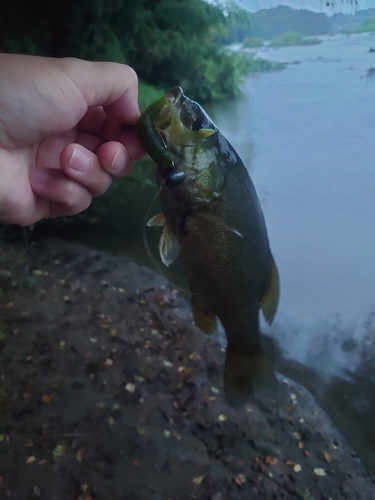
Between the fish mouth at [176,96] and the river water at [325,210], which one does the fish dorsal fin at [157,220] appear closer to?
the fish mouth at [176,96]

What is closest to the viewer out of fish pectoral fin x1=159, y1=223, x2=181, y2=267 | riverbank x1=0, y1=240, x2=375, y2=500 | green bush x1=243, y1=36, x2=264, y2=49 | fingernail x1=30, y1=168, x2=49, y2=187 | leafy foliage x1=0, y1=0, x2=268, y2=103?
fish pectoral fin x1=159, y1=223, x2=181, y2=267

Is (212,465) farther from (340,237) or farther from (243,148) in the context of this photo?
(243,148)

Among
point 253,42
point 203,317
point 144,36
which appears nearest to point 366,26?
point 253,42

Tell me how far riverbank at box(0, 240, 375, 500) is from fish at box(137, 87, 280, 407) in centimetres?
61

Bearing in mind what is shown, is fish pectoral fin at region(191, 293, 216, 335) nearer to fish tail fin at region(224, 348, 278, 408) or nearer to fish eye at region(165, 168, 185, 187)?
fish tail fin at region(224, 348, 278, 408)

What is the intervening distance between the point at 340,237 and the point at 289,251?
0.64ft

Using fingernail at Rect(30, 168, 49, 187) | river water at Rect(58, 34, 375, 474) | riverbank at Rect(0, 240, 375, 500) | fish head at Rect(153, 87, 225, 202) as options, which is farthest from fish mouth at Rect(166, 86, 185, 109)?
riverbank at Rect(0, 240, 375, 500)

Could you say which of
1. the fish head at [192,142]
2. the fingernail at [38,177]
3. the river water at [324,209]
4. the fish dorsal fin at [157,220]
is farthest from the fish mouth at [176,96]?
the river water at [324,209]

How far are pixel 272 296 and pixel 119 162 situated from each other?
43 cm

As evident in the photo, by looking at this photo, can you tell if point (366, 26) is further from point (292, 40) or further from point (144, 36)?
point (144, 36)

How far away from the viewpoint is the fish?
71 centimetres

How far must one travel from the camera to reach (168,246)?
80cm

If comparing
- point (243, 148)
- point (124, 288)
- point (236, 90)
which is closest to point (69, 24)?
point (236, 90)

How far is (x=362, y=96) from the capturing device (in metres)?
1.43
